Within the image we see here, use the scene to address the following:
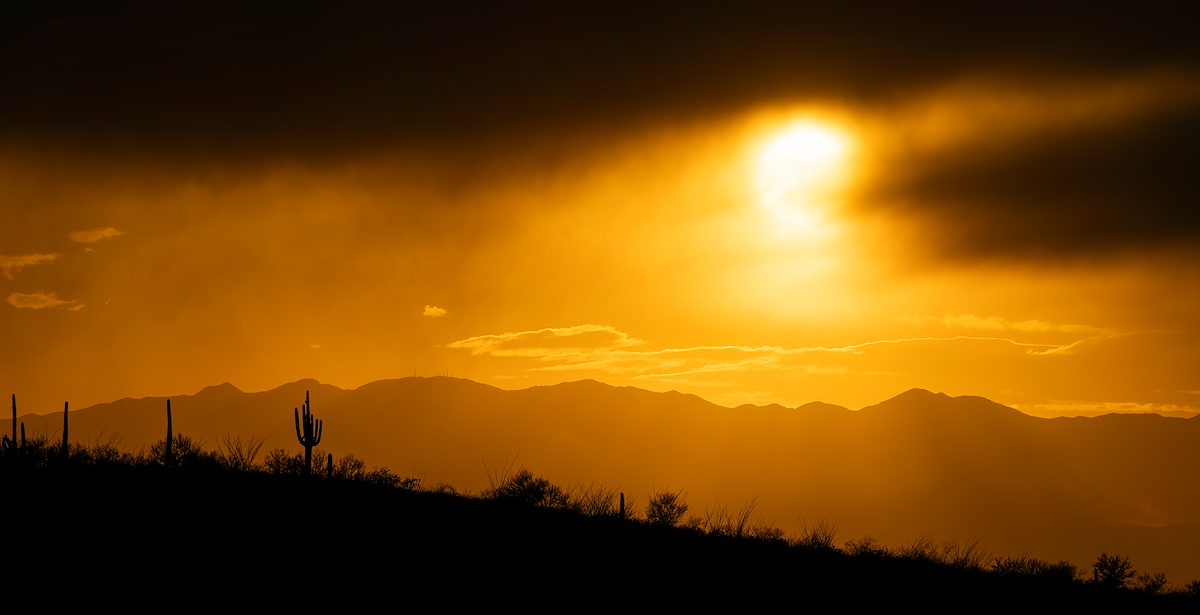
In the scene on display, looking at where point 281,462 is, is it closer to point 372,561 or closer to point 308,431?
point 308,431

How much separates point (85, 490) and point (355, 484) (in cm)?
812

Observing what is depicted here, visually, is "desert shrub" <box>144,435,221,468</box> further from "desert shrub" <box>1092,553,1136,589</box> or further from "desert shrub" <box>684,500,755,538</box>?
"desert shrub" <box>1092,553,1136,589</box>

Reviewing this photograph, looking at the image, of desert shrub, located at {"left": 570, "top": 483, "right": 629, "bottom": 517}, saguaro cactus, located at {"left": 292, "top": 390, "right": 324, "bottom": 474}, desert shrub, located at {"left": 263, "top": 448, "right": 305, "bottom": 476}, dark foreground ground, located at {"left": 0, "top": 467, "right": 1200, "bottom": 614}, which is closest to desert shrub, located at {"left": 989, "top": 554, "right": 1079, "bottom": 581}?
dark foreground ground, located at {"left": 0, "top": 467, "right": 1200, "bottom": 614}

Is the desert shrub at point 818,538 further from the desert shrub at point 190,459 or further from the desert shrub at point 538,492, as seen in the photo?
the desert shrub at point 190,459

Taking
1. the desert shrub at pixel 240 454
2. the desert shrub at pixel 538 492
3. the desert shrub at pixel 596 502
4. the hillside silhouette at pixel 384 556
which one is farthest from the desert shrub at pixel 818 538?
the desert shrub at pixel 240 454

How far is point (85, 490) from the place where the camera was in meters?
18.2

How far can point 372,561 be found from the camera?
15.9 meters

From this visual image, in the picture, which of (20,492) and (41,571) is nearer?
(41,571)

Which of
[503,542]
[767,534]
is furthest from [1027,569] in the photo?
[503,542]

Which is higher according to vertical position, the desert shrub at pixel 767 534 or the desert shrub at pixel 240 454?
the desert shrub at pixel 240 454

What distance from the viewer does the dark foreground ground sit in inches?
534

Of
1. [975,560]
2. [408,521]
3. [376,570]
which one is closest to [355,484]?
[408,521]

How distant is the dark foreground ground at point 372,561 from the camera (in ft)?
44.5

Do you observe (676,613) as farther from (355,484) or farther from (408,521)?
(355,484)
